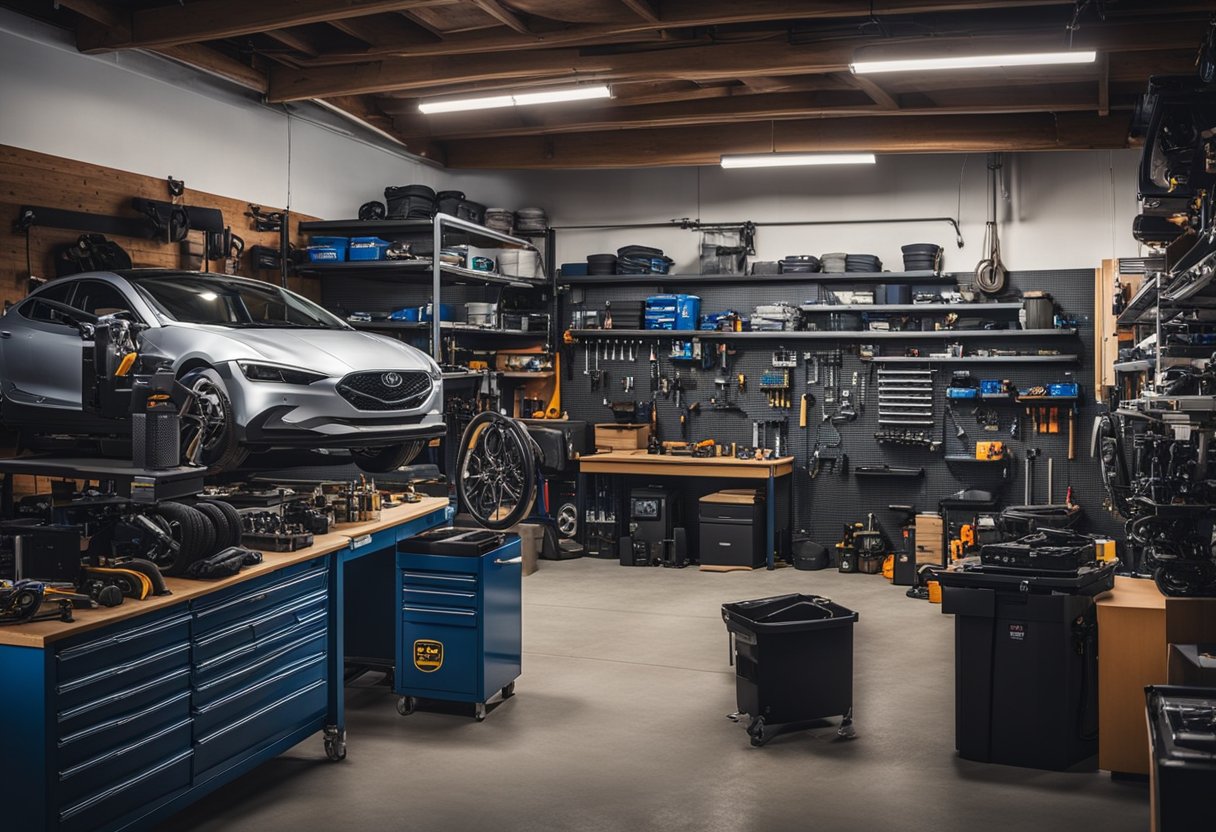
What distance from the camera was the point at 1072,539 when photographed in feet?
16.3

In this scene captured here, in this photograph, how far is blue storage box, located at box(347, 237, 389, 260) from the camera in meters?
8.41

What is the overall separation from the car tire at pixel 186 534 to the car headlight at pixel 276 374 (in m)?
1.47

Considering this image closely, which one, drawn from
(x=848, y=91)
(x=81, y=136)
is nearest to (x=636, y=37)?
(x=848, y=91)

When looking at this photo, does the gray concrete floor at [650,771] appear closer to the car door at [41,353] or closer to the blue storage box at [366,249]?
the car door at [41,353]

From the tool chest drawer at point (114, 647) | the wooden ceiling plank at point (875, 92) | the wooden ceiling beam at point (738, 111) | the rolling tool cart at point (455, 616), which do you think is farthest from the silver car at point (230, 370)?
the wooden ceiling plank at point (875, 92)

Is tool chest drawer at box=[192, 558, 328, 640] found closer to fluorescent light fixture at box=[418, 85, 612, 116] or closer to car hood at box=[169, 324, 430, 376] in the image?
car hood at box=[169, 324, 430, 376]

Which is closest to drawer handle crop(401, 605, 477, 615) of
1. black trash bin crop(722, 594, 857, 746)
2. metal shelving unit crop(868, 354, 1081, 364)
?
black trash bin crop(722, 594, 857, 746)

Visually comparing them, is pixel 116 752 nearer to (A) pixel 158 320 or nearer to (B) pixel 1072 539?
(A) pixel 158 320

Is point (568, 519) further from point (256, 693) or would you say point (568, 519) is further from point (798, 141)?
point (256, 693)

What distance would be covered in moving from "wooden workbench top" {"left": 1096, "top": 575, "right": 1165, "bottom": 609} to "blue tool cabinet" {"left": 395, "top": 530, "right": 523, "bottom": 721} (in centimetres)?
262

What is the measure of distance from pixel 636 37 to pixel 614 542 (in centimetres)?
470

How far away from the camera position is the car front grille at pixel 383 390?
5.54 m

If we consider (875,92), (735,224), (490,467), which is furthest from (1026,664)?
(735,224)

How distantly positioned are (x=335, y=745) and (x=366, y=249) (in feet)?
15.6
